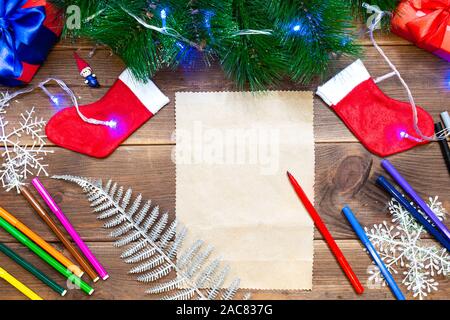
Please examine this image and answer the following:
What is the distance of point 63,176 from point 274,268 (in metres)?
0.44

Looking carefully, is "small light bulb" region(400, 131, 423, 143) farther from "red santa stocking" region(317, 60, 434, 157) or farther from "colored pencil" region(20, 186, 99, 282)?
"colored pencil" region(20, 186, 99, 282)

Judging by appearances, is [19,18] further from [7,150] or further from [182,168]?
[182,168]

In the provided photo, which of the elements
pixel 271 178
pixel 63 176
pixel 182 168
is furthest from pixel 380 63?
pixel 63 176

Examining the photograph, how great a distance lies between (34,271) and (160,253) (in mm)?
234

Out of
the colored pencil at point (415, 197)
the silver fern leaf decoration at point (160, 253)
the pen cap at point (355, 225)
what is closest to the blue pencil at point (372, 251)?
the pen cap at point (355, 225)

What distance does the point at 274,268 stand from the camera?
0.82 m

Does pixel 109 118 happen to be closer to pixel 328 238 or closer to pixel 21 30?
pixel 21 30

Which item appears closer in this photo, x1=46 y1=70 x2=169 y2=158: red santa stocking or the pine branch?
the pine branch

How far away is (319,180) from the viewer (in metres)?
0.83

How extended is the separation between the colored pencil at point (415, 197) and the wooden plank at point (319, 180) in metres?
0.02

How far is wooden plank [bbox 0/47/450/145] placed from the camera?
83 centimetres

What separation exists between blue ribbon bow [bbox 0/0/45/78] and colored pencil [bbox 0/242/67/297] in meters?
0.33

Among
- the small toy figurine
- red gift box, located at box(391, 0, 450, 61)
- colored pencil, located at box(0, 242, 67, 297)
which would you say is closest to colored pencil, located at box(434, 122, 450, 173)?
red gift box, located at box(391, 0, 450, 61)

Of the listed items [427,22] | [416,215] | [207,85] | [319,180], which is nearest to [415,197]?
[416,215]
